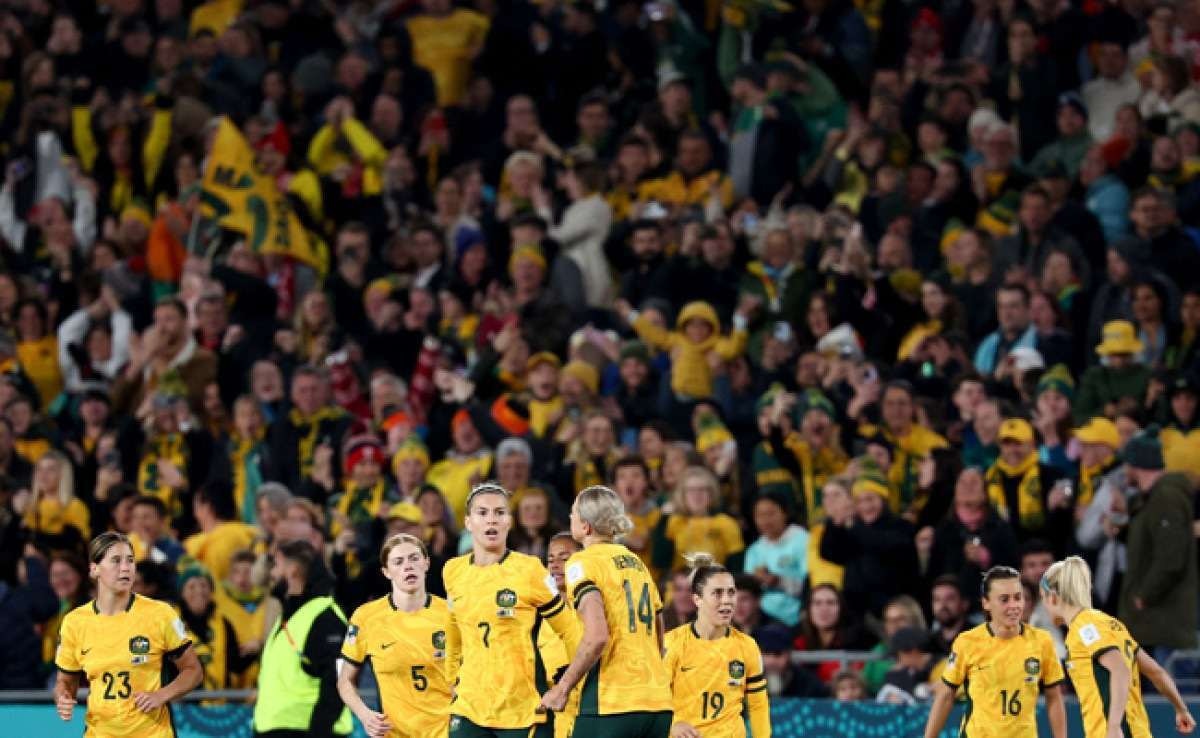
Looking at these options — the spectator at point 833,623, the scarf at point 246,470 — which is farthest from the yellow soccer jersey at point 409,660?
the scarf at point 246,470

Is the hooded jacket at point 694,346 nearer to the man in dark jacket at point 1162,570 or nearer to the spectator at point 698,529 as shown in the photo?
the spectator at point 698,529

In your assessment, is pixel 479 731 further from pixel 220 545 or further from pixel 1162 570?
pixel 220 545

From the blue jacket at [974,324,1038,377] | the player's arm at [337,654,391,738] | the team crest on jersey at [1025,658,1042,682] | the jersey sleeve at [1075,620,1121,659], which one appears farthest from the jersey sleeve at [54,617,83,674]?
the blue jacket at [974,324,1038,377]

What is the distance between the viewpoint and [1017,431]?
57.4 ft

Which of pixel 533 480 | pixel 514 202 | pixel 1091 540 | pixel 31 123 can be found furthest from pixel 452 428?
pixel 31 123

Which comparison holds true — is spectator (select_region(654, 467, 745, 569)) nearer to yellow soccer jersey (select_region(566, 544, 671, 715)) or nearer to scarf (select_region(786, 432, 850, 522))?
scarf (select_region(786, 432, 850, 522))

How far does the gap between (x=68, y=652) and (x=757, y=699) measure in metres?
3.62

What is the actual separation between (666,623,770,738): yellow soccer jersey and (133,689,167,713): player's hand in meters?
2.65

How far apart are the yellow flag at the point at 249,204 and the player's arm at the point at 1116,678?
421 inches

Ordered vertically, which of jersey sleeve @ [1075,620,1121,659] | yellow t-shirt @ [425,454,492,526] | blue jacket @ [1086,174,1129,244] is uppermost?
blue jacket @ [1086,174,1129,244]

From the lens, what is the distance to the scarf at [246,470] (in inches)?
791

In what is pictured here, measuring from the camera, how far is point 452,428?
785 inches

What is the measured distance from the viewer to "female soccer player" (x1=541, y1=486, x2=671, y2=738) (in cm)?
1235

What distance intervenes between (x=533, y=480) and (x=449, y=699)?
477cm
